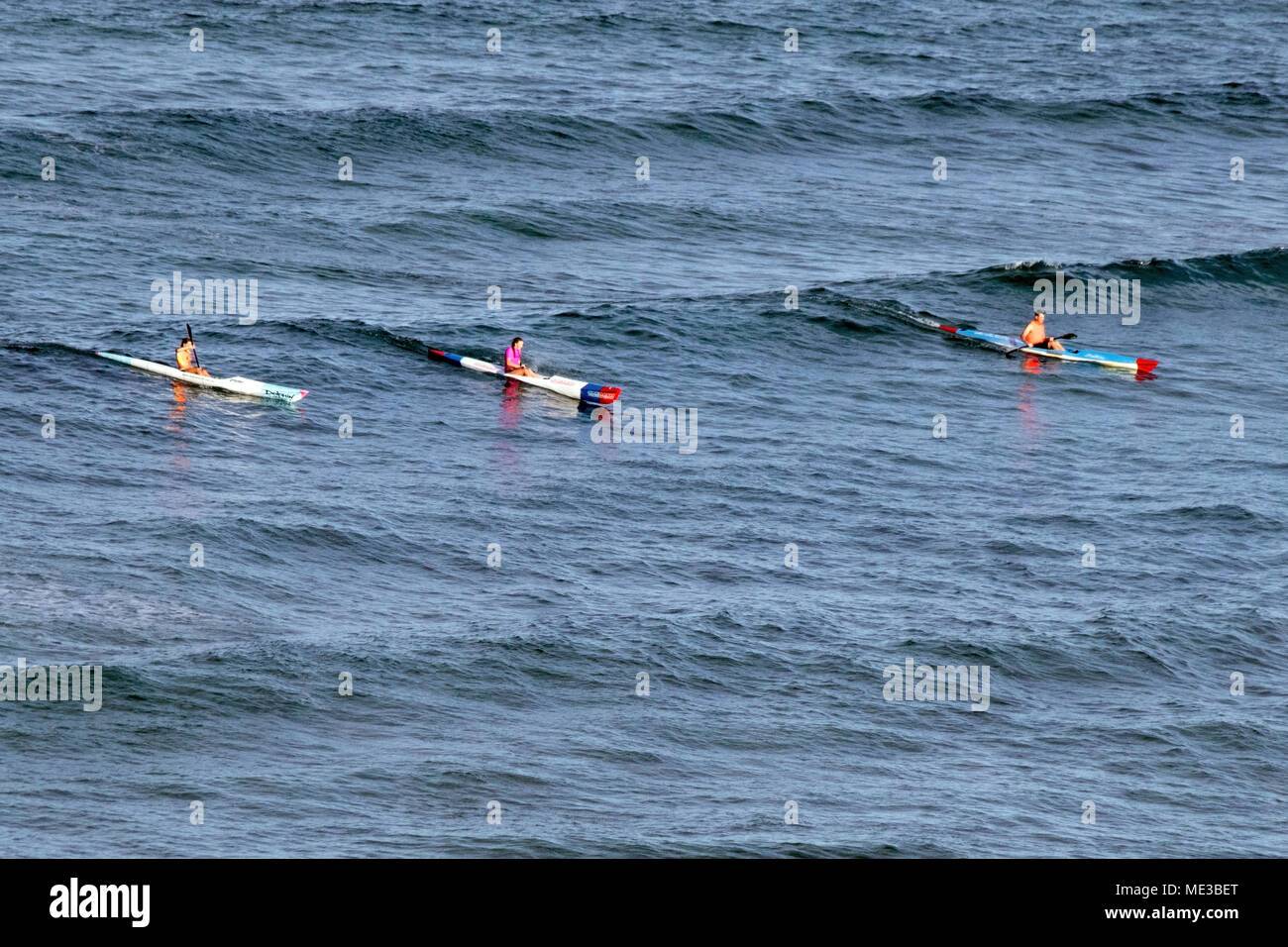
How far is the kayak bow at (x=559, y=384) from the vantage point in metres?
42.5

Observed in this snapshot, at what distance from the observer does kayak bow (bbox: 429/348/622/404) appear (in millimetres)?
42469

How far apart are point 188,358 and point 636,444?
10.6 meters

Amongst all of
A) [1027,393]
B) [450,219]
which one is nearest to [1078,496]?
[1027,393]

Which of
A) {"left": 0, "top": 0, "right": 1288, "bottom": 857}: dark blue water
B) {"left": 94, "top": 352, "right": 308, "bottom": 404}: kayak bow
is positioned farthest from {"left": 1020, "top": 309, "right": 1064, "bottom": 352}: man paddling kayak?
{"left": 94, "top": 352, "right": 308, "bottom": 404}: kayak bow

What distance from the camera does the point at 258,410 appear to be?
40.4 meters

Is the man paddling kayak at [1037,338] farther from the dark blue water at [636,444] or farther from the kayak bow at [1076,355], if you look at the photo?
the dark blue water at [636,444]

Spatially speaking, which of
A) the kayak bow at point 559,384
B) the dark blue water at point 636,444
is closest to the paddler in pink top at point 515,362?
the kayak bow at point 559,384

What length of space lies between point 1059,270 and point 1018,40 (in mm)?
28727

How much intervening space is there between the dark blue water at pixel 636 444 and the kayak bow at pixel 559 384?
39 centimetres

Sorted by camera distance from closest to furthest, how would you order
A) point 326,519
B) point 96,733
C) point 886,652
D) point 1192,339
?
point 96,733
point 886,652
point 326,519
point 1192,339

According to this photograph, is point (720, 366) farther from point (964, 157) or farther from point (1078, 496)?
point (964, 157)

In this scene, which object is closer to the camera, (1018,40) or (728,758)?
(728,758)

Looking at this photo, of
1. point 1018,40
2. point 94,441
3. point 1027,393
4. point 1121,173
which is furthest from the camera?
point 1018,40

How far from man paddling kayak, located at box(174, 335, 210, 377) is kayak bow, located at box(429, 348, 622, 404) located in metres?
6.36
